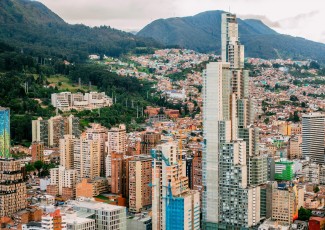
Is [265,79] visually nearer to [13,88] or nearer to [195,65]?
[195,65]

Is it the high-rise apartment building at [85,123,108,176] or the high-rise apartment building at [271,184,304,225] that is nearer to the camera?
the high-rise apartment building at [271,184,304,225]

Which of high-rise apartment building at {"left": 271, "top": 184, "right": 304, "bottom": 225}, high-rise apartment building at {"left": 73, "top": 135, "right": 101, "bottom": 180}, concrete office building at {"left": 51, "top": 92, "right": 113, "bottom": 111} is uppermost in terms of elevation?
concrete office building at {"left": 51, "top": 92, "right": 113, "bottom": 111}

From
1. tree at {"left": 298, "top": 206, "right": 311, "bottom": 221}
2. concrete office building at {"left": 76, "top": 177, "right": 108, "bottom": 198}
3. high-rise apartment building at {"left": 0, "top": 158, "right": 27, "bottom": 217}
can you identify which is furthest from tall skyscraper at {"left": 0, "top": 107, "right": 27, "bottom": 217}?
tree at {"left": 298, "top": 206, "right": 311, "bottom": 221}

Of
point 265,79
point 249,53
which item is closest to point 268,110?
point 265,79

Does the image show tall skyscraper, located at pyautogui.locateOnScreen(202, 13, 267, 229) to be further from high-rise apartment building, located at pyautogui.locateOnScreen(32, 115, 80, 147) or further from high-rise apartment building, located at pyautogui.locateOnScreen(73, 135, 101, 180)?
high-rise apartment building, located at pyautogui.locateOnScreen(32, 115, 80, 147)

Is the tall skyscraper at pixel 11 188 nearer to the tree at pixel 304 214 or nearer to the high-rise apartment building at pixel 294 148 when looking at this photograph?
the tree at pixel 304 214

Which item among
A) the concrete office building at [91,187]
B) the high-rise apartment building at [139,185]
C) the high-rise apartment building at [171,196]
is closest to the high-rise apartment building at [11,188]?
the concrete office building at [91,187]

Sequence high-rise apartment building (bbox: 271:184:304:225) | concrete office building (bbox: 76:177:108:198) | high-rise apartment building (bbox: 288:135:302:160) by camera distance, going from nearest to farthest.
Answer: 1. high-rise apartment building (bbox: 271:184:304:225)
2. concrete office building (bbox: 76:177:108:198)
3. high-rise apartment building (bbox: 288:135:302:160)
